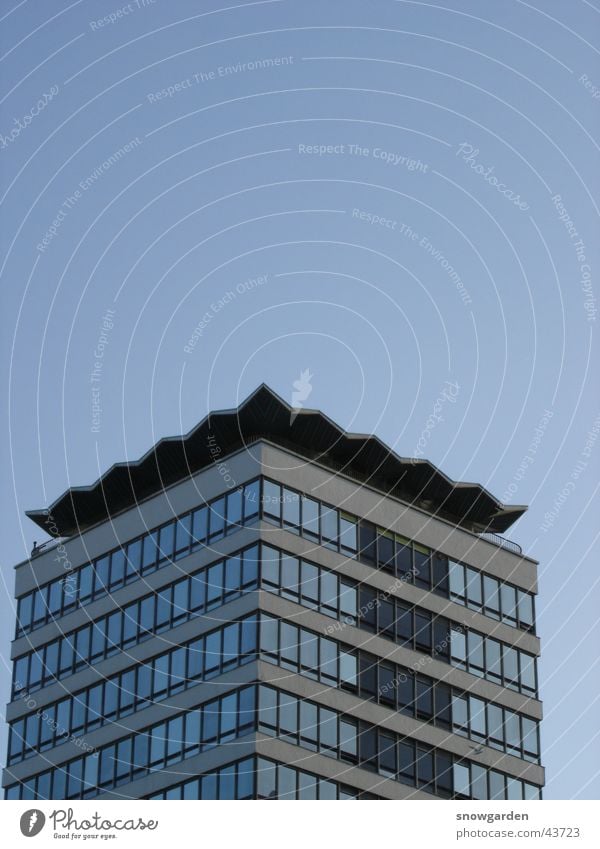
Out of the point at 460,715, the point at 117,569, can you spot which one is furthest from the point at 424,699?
the point at 117,569

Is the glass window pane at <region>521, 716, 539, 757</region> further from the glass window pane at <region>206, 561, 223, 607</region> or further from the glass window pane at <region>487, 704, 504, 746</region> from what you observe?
the glass window pane at <region>206, 561, 223, 607</region>

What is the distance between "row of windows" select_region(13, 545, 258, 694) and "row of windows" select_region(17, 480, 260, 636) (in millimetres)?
1439

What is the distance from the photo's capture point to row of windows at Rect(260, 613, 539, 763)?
8350 cm

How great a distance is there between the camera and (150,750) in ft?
279

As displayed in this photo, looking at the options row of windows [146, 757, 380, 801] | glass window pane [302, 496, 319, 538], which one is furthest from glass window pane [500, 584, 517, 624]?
row of windows [146, 757, 380, 801]

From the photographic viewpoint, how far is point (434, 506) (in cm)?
9481

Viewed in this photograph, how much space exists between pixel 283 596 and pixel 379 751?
8.20m

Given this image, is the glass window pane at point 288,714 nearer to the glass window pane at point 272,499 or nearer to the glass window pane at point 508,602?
the glass window pane at point 272,499

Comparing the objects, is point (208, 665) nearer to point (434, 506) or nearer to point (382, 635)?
point (382, 635)

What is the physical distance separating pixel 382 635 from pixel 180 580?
31.8 feet

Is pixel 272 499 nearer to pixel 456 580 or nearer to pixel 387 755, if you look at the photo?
pixel 387 755

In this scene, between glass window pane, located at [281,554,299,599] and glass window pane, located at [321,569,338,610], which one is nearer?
glass window pane, located at [281,554,299,599]

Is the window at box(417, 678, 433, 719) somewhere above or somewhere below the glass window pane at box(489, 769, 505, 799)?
above
